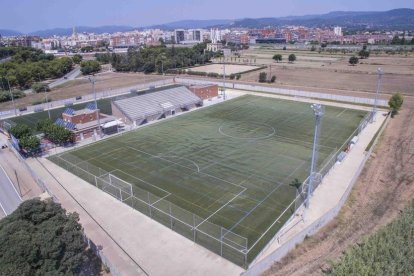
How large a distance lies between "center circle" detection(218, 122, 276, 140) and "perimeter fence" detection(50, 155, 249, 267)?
791 inches

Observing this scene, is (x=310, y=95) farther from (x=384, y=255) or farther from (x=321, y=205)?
(x=384, y=255)

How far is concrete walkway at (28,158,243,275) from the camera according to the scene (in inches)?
903

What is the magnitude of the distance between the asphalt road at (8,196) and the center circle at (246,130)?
97.5 feet

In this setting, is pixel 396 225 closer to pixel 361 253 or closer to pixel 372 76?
pixel 361 253

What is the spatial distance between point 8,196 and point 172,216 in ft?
65.1

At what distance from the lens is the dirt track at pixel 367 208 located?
2363 centimetres

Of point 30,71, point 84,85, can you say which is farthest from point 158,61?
point 30,71

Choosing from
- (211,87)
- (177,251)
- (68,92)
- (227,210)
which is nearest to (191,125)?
(211,87)

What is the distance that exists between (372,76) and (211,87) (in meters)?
58.8

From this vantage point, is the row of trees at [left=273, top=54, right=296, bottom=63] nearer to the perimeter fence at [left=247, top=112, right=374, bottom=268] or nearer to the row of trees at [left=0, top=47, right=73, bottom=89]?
the row of trees at [left=0, top=47, right=73, bottom=89]

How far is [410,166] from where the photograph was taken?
38625 mm

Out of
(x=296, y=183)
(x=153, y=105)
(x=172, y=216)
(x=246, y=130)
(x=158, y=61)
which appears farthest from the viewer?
(x=158, y=61)

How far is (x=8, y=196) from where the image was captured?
3419cm

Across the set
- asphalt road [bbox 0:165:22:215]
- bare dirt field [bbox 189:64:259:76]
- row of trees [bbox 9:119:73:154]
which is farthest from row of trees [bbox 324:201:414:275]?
bare dirt field [bbox 189:64:259:76]
